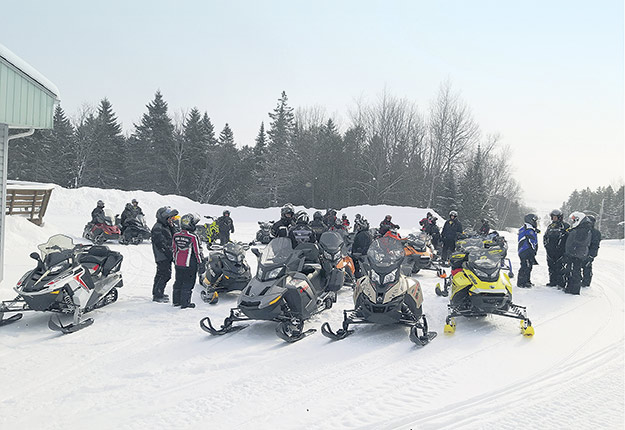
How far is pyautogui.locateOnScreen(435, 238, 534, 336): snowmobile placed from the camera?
6.15 meters

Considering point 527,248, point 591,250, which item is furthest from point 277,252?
point 591,250

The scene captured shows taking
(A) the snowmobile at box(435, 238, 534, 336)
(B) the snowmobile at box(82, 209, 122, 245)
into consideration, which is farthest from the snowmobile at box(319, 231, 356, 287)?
(B) the snowmobile at box(82, 209, 122, 245)

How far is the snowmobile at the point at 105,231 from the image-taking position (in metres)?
14.6

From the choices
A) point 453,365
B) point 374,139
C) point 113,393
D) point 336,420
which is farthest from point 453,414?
point 374,139

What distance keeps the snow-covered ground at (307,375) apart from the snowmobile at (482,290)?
249 millimetres

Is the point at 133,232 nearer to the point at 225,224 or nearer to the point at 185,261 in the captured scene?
the point at 225,224

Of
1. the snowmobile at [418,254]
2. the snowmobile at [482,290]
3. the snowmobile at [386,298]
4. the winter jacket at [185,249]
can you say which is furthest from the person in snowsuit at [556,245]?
the winter jacket at [185,249]

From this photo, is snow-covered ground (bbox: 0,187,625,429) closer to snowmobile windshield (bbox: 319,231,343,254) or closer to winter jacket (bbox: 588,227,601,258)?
snowmobile windshield (bbox: 319,231,343,254)

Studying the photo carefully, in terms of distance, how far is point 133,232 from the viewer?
14.8 meters

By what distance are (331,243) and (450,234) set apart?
212 inches

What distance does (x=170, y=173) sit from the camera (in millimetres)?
43062

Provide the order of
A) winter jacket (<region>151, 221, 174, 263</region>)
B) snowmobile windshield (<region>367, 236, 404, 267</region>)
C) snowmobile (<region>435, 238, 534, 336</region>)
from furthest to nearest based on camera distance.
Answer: winter jacket (<region>151, 221, 174, 263</region>) < snowmobile (<region>435, 238, 534, 336</region>) < snowmobile windshield (<region>367, 236, 404, 267</region>)

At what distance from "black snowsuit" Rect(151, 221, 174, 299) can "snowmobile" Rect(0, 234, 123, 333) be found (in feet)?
2.91

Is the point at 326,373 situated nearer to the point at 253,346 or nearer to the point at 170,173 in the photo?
the point at 253,346
